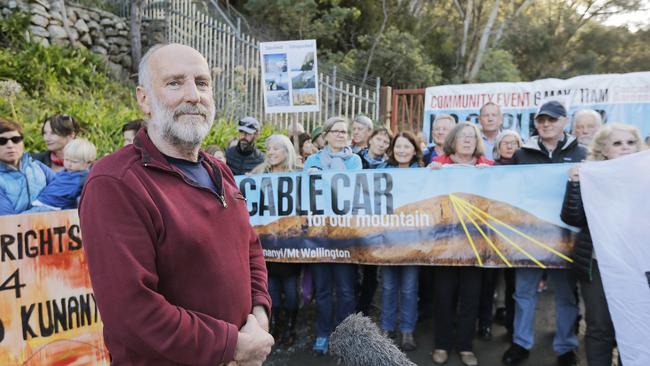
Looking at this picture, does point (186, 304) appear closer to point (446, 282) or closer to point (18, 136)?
point (18, 136)

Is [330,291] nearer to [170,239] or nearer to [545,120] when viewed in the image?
[545,120]

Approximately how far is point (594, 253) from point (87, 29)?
530 inches

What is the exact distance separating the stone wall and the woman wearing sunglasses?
30.4ft

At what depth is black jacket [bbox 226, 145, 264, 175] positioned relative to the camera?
18.9 ft

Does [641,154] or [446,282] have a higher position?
[641,154]

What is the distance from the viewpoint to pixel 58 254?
333 cm

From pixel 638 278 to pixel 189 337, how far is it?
9.70 ft

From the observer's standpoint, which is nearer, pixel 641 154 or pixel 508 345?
pixel 641 154

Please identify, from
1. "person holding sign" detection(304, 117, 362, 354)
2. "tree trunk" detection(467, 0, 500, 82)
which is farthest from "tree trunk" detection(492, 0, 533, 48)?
"person holding sign" detection(304, 117, 362, 354)

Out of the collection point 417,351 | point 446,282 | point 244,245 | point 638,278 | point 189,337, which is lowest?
point 417,351

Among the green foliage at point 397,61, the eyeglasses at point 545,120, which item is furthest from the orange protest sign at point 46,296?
the green foliage at point 397,61

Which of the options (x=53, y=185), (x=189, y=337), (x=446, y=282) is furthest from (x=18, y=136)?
(x=446, y=282)

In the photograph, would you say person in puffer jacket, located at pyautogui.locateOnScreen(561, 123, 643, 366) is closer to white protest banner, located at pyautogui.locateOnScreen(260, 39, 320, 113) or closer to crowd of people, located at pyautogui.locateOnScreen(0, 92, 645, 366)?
crowd of people, located at pyautogui.locateOnScreen(0, 92, 645, 366)

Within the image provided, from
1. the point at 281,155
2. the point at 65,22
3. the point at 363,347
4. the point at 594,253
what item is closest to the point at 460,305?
the point at 594,253
